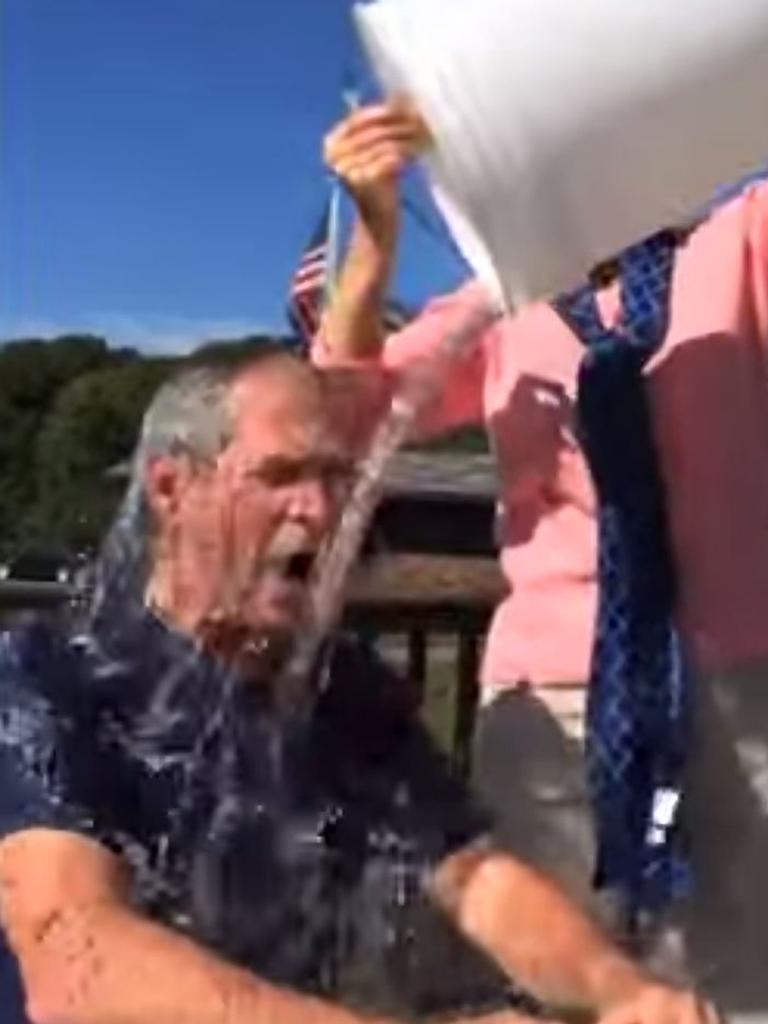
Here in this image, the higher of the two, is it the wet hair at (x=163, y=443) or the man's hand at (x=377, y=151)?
the man's hand at (x=377, y=151)

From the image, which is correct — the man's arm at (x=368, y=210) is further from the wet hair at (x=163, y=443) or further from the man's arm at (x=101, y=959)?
the man's arm at (x=101, y=959)

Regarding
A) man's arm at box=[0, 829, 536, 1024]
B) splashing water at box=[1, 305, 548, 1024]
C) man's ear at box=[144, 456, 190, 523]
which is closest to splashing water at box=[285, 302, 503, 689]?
splashing water at box=[1, 305, 548, 1024]

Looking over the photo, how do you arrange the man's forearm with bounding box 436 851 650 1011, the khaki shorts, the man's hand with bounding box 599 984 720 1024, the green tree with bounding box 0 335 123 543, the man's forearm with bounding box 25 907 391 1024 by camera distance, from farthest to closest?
the green tree with bounding box 0 335 123 543 < the khaki shorts < the man's forearm with bounding box 436 851 650 1011 < the man's hand with bounding box 599 984 720 1024 < the man's forearm with bounding box 25 907 391 1024

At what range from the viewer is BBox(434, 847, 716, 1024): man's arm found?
1.88m

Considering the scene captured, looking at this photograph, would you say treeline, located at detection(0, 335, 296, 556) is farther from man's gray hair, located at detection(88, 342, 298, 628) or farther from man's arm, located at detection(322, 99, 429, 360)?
man's arm, located at detection(322, 99, 429, 360)

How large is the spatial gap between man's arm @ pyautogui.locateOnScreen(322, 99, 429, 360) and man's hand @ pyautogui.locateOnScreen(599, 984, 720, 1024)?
60 centimetres

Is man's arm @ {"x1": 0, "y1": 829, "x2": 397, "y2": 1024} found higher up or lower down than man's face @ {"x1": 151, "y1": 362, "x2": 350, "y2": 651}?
lower down

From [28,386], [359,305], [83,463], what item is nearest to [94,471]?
[83,463]

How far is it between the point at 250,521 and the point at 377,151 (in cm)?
33

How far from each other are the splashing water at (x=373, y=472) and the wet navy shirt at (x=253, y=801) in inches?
1.7

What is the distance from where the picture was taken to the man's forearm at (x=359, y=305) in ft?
7.16

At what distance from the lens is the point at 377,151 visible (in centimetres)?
202

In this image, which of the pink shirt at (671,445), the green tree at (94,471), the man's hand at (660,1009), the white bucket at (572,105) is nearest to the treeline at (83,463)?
the green tree at (94,471)

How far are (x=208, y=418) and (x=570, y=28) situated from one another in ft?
1.20
